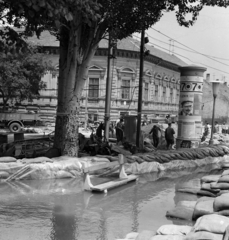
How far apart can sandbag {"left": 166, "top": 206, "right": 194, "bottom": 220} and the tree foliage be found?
71.1 ft

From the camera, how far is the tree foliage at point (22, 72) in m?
27.9

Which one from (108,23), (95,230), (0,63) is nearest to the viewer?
(95,230)

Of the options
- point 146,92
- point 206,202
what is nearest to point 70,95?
point 206,202

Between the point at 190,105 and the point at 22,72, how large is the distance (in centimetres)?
1568

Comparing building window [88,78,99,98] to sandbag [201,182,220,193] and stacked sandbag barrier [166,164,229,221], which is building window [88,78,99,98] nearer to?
stacked sandbag barrier [166,164,229,221]

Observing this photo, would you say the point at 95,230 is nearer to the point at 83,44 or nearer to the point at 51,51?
the point at 83,44

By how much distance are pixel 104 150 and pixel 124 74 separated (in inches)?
1080

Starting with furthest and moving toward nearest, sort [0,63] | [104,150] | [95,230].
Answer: [0,63] → [104,150] → [95,230]

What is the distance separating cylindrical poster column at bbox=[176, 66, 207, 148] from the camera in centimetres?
1711

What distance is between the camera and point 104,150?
14555mm

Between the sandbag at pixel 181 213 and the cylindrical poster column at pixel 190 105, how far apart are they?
31.8 feet

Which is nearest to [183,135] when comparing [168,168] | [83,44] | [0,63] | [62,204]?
[168,168]

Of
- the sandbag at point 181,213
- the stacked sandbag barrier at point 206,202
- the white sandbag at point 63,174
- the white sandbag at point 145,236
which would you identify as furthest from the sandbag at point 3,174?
the white sandbag at point 145,236

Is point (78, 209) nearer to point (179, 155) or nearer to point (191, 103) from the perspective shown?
point (179, 155)
